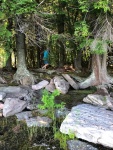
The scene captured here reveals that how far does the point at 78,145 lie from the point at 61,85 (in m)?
4.79

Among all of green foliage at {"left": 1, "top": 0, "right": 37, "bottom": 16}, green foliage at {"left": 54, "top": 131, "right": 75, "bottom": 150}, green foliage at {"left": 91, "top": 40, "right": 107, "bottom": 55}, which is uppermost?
green foliage at {"left": 1, "top": 0, "right": 37, "bottom": 16}

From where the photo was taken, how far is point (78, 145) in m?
5.90

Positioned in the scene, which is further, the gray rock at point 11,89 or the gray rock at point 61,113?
the gray rock at point 11,89

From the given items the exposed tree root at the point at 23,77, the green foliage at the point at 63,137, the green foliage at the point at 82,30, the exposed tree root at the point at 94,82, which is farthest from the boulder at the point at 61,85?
the green foliage at the point at 63,137

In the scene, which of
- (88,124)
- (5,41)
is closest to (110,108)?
(88,124)

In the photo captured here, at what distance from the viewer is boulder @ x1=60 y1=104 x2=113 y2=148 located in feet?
19.3

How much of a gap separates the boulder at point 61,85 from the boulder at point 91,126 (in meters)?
3.25

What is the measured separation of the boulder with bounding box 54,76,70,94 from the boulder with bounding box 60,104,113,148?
10.7ft

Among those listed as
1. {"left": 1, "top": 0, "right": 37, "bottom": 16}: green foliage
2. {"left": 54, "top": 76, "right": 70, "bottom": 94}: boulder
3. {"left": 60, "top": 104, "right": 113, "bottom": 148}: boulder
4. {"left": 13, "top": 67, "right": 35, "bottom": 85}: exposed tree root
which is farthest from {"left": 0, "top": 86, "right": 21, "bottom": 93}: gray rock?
{"left": 60, "top": 104, "right": 113, "bottom": 148}: boulder

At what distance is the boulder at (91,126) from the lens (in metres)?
5.88

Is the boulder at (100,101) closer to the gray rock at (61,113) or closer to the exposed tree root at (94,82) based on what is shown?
the gray rock at (61,113)

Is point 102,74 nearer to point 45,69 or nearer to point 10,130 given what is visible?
point 45,69

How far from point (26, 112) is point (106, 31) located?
15.0ft

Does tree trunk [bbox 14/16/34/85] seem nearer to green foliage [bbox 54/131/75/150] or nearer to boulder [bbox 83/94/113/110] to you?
boulder [bbox 83/94/113/110]
